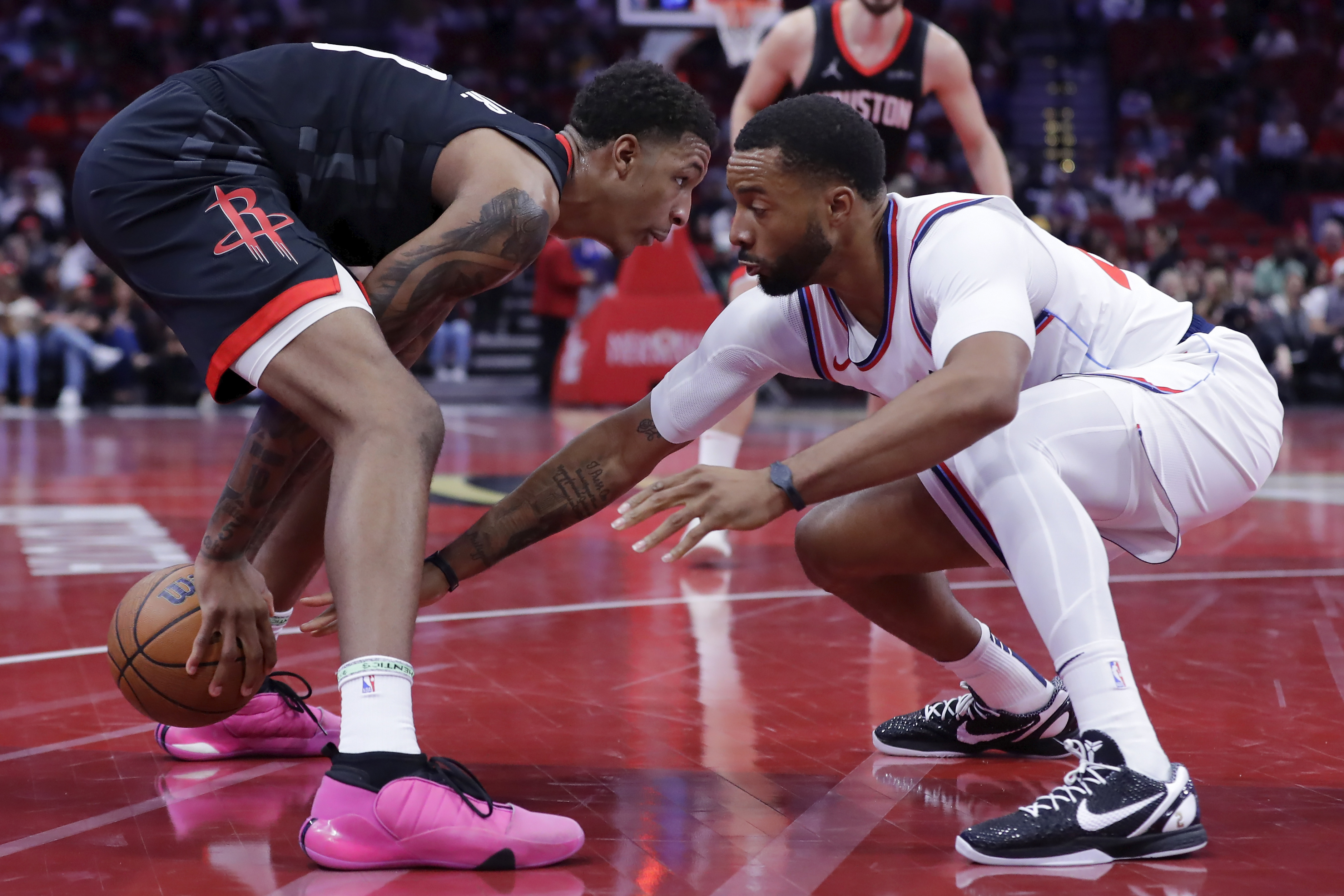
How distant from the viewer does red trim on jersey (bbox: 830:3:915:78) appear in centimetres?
531

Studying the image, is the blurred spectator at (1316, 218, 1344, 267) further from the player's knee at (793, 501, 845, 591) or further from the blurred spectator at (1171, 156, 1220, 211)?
the player's knee at (793, 501, 845, 591)

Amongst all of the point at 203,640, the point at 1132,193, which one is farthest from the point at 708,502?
the point at 1132,193

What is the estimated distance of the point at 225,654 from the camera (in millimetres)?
2557

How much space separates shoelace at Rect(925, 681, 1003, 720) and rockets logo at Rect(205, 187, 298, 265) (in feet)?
5.21

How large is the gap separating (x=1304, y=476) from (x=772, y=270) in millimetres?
6430

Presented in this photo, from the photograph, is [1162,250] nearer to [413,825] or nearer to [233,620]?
[233,620]

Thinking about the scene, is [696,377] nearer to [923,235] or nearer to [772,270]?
[772,270]

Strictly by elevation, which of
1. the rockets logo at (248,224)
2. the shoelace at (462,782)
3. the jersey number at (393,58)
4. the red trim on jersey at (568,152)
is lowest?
the shoelace at (462,782)

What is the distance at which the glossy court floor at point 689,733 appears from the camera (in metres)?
2.21

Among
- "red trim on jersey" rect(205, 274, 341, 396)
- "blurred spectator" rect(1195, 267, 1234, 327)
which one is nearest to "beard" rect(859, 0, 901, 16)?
"red trim on jersey" rect(205, 274, 341, 396)

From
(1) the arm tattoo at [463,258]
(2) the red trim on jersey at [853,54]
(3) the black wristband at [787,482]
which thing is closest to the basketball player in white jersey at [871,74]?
(2) the red trim on jersey at [853,54]

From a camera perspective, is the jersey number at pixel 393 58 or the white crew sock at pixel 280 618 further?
the white crew sock at pixel 280 618

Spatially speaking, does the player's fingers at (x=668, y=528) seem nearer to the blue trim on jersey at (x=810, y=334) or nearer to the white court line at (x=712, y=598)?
the blue trim on jersey at (x=810, y=334)

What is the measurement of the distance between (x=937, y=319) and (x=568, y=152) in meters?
0.82
